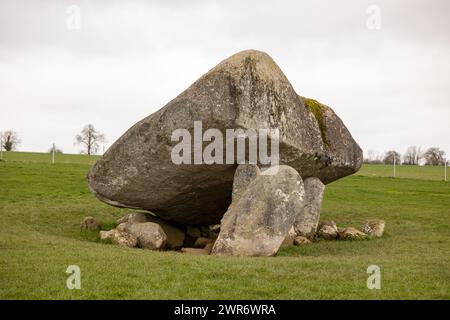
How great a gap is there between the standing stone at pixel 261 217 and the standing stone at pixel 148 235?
2799 mm

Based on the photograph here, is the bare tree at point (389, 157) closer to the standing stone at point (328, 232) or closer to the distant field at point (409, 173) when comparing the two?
the distant field at point (409, 173)

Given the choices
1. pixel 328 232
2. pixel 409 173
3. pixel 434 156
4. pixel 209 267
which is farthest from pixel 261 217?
pixel 434 156

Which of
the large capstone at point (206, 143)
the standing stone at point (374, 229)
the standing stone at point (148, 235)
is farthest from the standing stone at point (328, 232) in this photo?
the standing stone at point (148, 235)

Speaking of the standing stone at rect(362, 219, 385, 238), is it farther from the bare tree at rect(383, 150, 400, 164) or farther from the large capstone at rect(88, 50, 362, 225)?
the bare tree at rect(383, 150, 400, 164)

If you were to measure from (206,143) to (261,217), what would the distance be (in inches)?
126

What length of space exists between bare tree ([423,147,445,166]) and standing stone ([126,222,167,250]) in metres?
88.2

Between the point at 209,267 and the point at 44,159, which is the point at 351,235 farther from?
the point at 44,159

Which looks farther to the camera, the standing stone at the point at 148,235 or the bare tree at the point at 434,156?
the bare tree at the point at 434,156

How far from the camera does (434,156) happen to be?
99.6 m

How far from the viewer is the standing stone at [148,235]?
665 inches

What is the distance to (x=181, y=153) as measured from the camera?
16.5 meters
